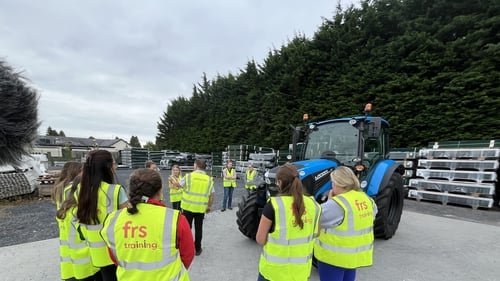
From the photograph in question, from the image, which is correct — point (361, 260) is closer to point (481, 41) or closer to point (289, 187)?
point (289, 187)

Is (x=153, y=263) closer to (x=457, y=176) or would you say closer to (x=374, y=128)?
(x=374, y=128)

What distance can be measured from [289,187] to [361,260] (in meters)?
1.02

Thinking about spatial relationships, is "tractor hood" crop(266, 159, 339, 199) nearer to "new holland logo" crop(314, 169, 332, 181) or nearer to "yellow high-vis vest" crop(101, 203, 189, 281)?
"new holland logo" crop(314, 169, 332, 181)

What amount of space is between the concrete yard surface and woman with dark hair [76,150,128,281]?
152 cm

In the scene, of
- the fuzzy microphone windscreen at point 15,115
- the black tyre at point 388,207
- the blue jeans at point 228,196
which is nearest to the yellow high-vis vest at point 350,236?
the black tyre at point 388,207

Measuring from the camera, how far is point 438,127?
8891mm

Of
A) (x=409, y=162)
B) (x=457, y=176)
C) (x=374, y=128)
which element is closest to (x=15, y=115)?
(x=374, y=128)

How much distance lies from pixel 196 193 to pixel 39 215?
5.69m

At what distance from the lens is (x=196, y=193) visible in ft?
12.5

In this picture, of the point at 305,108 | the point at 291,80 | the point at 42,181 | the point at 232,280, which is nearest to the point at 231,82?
the point at 291,80

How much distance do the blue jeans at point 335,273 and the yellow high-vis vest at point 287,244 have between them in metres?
0.38

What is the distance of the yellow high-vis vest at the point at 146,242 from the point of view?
1.52m

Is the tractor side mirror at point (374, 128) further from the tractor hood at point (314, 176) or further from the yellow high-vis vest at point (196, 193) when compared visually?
the yellow high-vis vest at point (196, 193)

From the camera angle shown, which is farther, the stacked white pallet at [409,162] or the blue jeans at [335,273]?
the stacked white pallet at [409,162]
